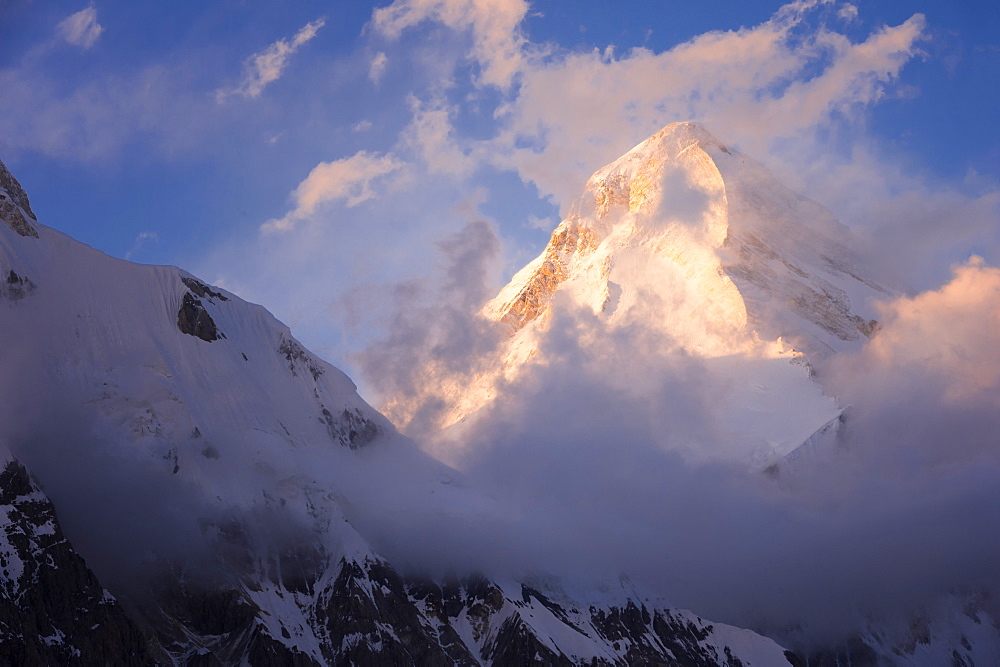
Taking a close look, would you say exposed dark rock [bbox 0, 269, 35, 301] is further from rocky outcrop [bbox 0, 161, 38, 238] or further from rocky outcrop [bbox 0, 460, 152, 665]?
rocky outcrop [bbox 0, 460, 152, 665]

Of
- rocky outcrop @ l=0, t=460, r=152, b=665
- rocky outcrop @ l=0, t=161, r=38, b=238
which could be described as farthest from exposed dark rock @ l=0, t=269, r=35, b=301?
rocky outcrop @ l=0, t=460, r=152, b=665

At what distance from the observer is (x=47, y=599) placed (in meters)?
153

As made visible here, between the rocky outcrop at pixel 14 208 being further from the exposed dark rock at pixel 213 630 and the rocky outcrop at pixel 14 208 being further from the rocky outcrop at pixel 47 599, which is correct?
the exposed dark rock at pixel 213 630

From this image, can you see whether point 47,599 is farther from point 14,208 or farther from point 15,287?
point 14,208

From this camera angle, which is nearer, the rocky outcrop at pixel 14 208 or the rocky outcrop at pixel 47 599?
the rocky outcrop at pixel 47 599

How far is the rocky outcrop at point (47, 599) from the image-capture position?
5782 inches

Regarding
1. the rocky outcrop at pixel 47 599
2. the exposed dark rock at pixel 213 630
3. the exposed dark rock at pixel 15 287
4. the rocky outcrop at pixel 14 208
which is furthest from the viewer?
the rocky outcrop at pixel 14 208

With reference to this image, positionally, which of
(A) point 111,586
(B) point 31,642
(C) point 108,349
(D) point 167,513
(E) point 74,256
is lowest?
(B) point 31,642

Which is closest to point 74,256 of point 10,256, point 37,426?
point 10,256

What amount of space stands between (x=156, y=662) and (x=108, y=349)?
56803 mm

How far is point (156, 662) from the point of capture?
168m

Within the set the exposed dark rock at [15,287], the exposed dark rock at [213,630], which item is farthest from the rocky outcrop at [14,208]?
the exposed dark rock at [213,630]

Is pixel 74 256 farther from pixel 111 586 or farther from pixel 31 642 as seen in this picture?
pixel 31 642

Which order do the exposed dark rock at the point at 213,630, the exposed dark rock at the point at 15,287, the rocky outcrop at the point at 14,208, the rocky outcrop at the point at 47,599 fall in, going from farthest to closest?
the rocky outcrop at the point at 14,208 < the exposed dark rock at the point at 213,630 < the exposed dark rock at the point at 15,287 < the rocky outcrop at the point at 47,599
